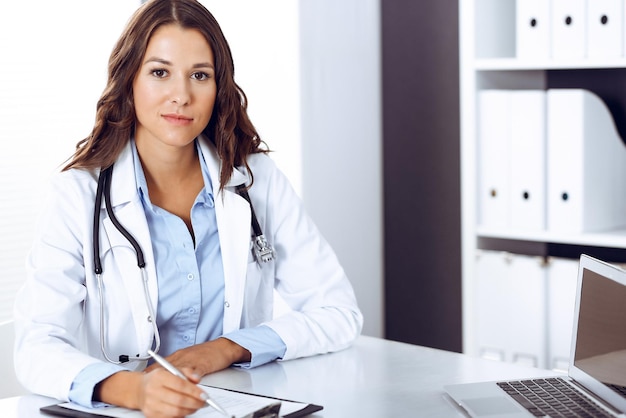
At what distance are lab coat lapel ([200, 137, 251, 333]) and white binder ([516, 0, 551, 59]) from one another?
107 cm

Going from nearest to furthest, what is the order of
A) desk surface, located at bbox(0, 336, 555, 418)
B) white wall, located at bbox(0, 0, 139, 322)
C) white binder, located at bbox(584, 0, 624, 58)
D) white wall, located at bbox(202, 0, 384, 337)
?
1. desk surface, located at bbox(0, 336, 555, 418)
2. white wall, located at bbox(0, 0, 139, 322)
3. white binder, located at bbox(584, 0, 624, 58)
4. white wall, located at bbox(202, 0, 384, 337)

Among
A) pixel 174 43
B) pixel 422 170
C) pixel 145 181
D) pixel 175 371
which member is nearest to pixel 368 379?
pixel 175 371

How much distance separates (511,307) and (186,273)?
1194 mm

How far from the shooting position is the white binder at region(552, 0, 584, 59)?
95.4 inches

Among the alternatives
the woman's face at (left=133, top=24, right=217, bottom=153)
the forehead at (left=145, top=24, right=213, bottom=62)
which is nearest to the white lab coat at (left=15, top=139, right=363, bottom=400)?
the woman's face at (left=133, top=24, right=217, bottom=153)

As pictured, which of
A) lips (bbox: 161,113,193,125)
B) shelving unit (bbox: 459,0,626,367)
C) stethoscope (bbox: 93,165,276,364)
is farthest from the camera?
shelving unit (bbox: 459,0,626,367)

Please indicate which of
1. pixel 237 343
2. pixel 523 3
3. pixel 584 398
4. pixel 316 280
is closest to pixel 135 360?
pixel 237 343

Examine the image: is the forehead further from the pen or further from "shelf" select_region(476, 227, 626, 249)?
"shelf" select_region(476, 227, 626, 249)

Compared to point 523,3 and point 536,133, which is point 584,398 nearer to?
point 536,133

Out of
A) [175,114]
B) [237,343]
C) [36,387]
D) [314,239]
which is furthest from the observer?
[314,239]

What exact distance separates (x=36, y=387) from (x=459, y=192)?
1.94 metres

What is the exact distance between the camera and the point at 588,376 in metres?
1.37

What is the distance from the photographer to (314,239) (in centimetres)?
192

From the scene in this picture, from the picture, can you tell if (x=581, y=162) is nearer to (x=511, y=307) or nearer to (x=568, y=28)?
(x=568, y=28)
